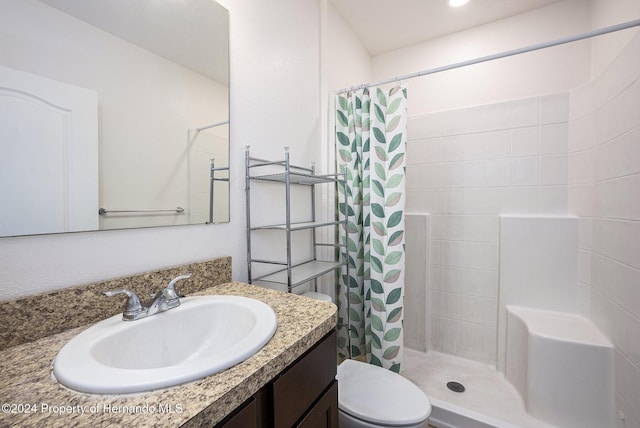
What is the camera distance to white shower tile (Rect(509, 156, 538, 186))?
1713mm

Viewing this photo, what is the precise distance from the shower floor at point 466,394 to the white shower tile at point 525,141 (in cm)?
143

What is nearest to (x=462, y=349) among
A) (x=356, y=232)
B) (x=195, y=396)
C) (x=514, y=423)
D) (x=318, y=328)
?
(x=514, y=423)

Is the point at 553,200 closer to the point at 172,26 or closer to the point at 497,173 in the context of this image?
the point at 497,173

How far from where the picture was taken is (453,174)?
6.30ft

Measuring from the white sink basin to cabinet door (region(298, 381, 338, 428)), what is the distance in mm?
237

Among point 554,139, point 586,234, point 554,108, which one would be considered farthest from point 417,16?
point 586,234

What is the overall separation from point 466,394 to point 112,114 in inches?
82.1

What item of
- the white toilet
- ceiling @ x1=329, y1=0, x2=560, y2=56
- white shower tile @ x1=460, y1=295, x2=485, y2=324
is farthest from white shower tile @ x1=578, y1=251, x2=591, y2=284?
ceiling @ x1=329, y1=0, x2=560, y2=56

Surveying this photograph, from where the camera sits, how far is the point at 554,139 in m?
1.67

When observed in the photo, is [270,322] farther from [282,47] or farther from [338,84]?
[338,84]

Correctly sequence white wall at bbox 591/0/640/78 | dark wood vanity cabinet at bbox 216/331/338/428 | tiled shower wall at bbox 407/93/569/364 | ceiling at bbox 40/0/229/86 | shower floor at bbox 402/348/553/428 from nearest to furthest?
dark wood vanity cabinet at bbox 216/331/338/428 < ceiling at bbox 40/0/229/86 < white wall at bbox 591/0/640/78 < shower floor at bbox 402/348/553/428 < tiled shower wall at bbox 407/93/569/364

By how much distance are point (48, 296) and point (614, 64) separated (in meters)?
2.36

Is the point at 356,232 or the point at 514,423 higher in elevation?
the point at 356,232

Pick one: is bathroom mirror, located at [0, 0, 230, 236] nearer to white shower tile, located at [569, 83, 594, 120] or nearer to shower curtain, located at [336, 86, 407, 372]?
shower curtain, located at [336, 86, 407, 372]
